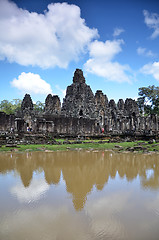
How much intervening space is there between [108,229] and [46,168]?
473 centimetres

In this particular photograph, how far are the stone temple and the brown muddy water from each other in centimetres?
1567

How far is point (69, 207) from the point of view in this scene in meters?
3.49

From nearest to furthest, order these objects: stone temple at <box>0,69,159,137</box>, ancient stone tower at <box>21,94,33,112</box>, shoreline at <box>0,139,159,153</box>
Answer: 1. shoreline at <box>0,139,159,153</box>
2. stone temple at <box>0,69,159,137</box>
3. ancient stone tower at <box>21,94,33,112</box>

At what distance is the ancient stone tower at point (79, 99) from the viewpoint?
30500mm

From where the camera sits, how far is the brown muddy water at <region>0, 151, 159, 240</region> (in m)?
2.61

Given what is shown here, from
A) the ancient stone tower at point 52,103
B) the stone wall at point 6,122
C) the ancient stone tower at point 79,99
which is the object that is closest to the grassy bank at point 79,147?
the stone wall at point 6,122

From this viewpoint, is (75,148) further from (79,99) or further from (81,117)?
(79,99)

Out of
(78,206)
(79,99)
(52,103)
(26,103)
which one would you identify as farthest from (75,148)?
(52,103)

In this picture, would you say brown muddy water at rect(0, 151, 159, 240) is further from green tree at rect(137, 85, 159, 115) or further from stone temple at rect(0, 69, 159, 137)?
green tree at rect(137, 85, 159, 115)

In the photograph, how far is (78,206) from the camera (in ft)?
11.6

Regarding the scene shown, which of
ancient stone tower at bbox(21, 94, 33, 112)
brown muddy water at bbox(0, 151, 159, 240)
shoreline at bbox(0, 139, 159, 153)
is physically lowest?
brown muddy water at bbox(0, 151, 159, 240)

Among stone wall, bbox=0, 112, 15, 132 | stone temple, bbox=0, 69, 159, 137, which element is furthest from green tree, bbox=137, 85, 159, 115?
stone wall, bbox=0, 112, 15, 132

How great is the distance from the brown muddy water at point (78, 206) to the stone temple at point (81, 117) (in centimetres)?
1567

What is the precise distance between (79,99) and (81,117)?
4577mm
